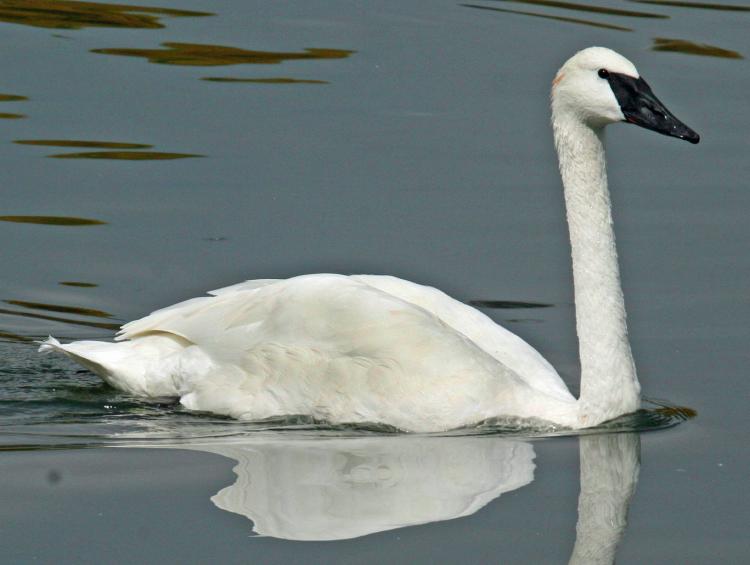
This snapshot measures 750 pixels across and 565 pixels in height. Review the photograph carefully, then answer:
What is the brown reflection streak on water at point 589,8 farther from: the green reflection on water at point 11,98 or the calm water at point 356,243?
the green reflection on water at point 11,98

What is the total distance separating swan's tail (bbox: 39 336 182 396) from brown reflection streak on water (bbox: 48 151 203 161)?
3.68 m

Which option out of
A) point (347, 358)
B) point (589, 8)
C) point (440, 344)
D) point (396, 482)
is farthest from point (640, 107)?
point (589, 8)

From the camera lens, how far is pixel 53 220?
37.6 feet

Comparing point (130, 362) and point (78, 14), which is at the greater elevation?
point (78, 14)

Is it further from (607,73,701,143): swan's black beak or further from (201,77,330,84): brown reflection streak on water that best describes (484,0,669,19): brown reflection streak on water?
(607,73,701,143): swan's black beak

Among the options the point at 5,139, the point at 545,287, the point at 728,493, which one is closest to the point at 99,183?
the point at 5,139

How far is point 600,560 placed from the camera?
6.58 metres

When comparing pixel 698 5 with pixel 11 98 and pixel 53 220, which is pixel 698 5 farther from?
pixel 53 220

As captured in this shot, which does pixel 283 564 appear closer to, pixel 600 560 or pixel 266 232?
pixel 600 560

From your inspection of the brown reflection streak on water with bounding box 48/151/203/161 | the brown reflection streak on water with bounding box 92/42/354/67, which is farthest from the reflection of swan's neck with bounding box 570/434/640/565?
the brown reflection streak on water with bounding box 92/42/354/67

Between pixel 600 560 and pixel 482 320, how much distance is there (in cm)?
232

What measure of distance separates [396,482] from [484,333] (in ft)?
4.98

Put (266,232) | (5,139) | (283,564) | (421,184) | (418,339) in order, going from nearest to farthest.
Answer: (283,564) → (418,339) → (266,232) → (421,184) → (5,139)

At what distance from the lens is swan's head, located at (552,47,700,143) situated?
27.6 feet
